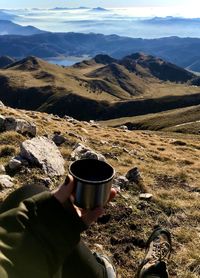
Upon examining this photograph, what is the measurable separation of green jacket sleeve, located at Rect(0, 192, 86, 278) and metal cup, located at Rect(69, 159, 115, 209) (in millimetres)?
183

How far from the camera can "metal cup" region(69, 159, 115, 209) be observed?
4102mm

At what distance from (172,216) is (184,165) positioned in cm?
841

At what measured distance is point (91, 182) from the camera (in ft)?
13.3

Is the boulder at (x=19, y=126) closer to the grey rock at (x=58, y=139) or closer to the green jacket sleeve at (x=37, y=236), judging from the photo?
the grey rock at (x=58, y=139)

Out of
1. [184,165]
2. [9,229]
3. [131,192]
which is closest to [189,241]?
[131,192]

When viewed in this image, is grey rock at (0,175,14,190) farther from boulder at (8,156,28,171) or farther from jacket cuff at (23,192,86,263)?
jacket cuff at (23,192,86,263)

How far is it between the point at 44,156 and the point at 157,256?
6.07m

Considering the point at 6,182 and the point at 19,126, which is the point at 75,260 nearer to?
the point at 6,182

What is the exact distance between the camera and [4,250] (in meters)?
3.54

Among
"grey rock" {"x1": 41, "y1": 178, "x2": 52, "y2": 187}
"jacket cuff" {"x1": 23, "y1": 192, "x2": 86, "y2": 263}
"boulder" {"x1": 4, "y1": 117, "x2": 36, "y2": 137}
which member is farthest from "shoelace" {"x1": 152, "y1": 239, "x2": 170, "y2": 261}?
"boulder" {"x1": 4, "y1": 117, "x2": 36, "y2": 137}

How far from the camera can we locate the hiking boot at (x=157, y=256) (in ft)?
22.9

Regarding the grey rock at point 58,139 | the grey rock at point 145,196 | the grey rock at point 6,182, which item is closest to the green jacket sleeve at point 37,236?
the grey rock at point 6,182

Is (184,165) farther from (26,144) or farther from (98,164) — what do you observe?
(98,164)

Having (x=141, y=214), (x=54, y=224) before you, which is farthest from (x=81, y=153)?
(x=54, y=224)
